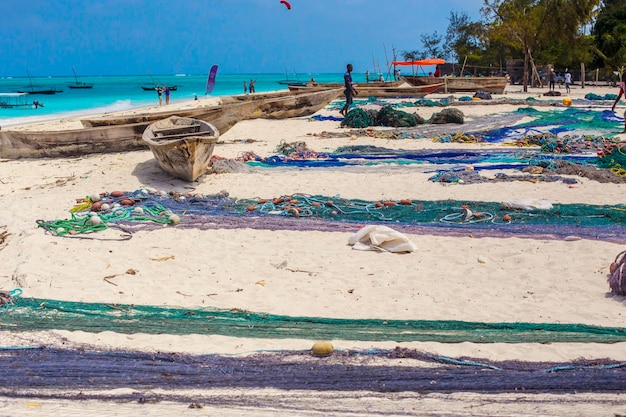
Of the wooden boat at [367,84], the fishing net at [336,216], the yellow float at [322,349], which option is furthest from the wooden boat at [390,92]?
the yellow float at [322,349]

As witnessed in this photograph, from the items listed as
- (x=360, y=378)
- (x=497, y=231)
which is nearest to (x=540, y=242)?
(x=497, y=231)

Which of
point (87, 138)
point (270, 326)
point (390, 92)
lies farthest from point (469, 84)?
point (270, 326)

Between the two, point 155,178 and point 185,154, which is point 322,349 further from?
point 155,178

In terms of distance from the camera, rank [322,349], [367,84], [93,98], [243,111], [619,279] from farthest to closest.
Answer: [93,98] < [367,84] < [243,111] < [619,279] < [322,349]

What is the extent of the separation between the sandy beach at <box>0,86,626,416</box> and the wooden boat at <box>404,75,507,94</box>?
2013cm

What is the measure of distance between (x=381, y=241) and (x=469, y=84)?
2555 centimetres

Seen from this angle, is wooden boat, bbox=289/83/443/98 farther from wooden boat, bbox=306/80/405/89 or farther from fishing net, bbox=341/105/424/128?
fishing net, bbox=341/105/424/128

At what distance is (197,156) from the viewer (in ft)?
32.0

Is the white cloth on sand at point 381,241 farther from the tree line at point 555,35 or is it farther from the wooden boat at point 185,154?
the tree line at point 555,35

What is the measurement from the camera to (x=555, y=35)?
34375mm

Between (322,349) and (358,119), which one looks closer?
(322,349)

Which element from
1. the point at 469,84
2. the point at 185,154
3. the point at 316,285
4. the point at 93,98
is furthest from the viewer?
the point at 93,98

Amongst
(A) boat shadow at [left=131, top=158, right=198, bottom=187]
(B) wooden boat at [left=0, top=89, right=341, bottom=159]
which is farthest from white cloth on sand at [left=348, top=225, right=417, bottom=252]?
(B) wooden boat at [left=0, top=89, right=341, bottom=159]

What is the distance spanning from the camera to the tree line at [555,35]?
3284cm
